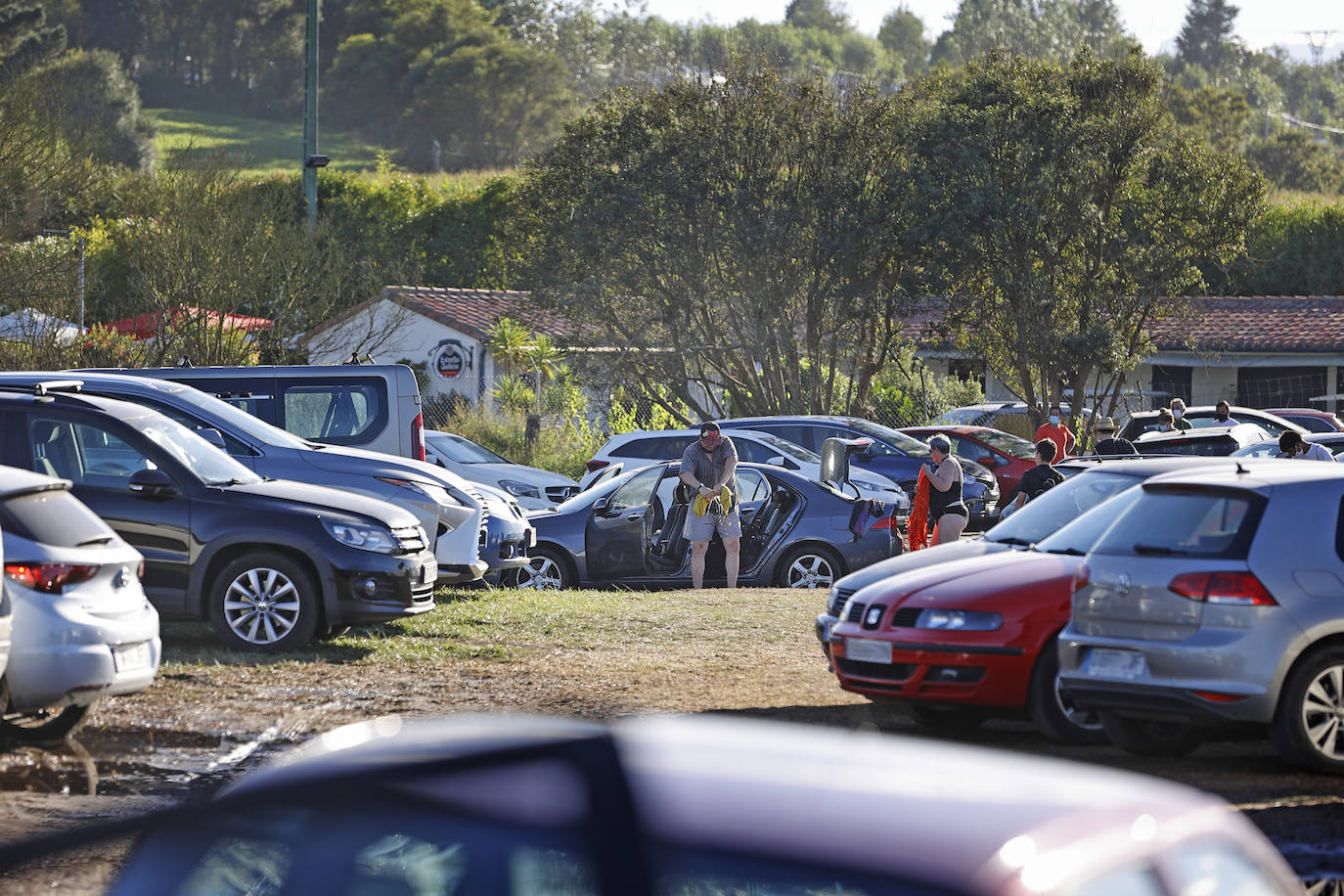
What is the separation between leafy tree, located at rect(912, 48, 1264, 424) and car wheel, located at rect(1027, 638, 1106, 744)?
19283 millimetres

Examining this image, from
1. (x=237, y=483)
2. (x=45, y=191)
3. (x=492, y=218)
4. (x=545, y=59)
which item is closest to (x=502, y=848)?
(x=237, y=483)

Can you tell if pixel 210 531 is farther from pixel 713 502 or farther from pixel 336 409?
pixel 713 502

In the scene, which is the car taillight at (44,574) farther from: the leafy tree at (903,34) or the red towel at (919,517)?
the leafy tree at (903,34)

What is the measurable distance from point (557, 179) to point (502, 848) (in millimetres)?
27872

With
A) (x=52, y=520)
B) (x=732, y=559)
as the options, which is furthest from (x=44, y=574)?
(x=732, y=559)

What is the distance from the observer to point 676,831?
1904 millimetres

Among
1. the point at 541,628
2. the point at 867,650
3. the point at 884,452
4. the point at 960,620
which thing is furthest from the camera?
the point at 884,452

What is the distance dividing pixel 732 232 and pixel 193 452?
17464 millimetres

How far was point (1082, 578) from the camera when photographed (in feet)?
27.6

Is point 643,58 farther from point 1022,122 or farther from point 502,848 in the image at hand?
point 502,848

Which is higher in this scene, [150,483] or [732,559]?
[150,483]

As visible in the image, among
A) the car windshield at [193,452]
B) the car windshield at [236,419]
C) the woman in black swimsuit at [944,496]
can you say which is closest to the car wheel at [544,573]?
the car windshield at [236,419]

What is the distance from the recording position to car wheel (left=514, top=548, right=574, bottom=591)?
15992 mm

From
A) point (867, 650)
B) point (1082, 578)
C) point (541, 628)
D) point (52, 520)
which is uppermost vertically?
point (52, 520)
